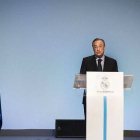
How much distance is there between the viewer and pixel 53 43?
571cm

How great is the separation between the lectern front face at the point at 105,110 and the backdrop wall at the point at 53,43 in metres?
2.03

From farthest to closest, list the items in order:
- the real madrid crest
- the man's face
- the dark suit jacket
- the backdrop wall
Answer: the backdrop wall
the dark suit jacket
the man's face
the real madrid crest

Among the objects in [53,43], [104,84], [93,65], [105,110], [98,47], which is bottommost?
[105,110]

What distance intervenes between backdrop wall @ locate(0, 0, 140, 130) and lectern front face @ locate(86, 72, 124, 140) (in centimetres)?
203

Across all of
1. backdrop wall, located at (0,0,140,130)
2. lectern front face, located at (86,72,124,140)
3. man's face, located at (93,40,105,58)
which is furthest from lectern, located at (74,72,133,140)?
backdrop wall, located at (0,0,140,130)

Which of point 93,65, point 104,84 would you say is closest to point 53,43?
point 93,65

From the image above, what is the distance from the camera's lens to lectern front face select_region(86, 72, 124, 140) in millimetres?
3656

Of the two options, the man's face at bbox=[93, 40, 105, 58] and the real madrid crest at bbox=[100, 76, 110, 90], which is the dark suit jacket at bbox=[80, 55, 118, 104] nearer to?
the man's face at bbox=[93, 40, 105, 58]

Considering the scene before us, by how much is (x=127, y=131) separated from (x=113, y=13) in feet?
6.79

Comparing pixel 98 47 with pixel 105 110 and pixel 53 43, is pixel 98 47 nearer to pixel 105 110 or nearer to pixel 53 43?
pixel 105 110

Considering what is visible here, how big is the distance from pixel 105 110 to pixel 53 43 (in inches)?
91.2

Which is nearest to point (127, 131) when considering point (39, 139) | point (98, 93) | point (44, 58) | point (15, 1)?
point (39, 139)

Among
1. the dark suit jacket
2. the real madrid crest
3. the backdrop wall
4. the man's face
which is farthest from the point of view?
the backdrop wall

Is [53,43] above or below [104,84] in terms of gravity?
above
